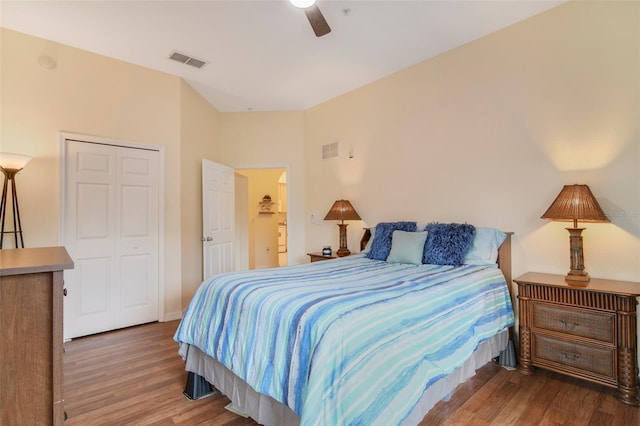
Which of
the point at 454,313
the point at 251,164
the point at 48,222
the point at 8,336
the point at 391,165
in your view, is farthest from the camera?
the point at 251,164

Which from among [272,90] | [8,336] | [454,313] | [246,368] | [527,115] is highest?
[272,90]

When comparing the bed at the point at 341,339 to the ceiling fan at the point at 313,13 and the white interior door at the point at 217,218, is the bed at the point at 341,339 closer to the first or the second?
the ceiling fan at the point at 313,13

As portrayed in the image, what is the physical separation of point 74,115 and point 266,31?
2132 millimetres

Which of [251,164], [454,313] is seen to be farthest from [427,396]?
[251,164]

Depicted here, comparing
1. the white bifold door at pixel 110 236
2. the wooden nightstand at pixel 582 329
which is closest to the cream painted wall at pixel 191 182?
the white bifold door at pixel 110 236

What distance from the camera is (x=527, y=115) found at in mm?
2691

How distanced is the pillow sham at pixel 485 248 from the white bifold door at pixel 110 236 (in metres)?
3.38

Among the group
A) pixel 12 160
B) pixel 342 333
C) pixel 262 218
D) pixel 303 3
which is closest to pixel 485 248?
pixel 342 333

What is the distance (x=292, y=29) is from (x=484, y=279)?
2.65m

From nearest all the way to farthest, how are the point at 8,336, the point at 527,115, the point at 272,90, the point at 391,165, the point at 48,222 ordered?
the point at 8,336 < the point at 527,115 < the point at 48,222 < the point at 391,165 < the point at 272,90

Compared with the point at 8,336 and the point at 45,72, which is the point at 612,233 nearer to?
the point at 8,336

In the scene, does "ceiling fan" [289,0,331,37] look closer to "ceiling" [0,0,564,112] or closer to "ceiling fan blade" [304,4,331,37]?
"ceiling fan blade" [304,4,331,37]

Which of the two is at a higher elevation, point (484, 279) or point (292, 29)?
point (292, 29)

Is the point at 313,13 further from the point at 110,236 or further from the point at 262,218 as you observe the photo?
the point at 262,218
